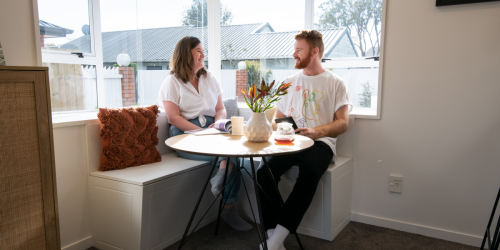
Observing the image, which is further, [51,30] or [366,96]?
[366,96]

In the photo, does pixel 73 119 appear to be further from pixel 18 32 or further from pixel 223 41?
pixel 223 41

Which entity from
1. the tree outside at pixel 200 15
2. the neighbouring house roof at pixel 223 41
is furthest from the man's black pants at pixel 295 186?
the tree outside at pixel 200 15

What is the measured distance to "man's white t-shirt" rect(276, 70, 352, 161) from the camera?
2420 mm

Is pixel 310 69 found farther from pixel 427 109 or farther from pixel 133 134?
pixel 133 134

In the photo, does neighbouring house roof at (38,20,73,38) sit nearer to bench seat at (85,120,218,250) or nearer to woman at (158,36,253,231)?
bench seat at (85,120,218,250)

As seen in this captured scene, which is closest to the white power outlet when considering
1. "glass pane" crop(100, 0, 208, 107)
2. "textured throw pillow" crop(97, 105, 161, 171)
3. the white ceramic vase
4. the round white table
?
the round white table

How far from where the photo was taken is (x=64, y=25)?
2.20m

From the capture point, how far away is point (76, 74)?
7.61ft

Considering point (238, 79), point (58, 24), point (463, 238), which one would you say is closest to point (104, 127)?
point (58, 24)

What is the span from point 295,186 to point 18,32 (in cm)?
169

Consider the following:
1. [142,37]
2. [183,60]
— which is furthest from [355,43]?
[142,37]

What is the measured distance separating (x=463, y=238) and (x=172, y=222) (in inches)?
72.9

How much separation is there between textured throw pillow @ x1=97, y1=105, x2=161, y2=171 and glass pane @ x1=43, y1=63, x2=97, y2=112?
1.08 ft

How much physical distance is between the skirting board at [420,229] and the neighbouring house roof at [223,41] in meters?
1.29
